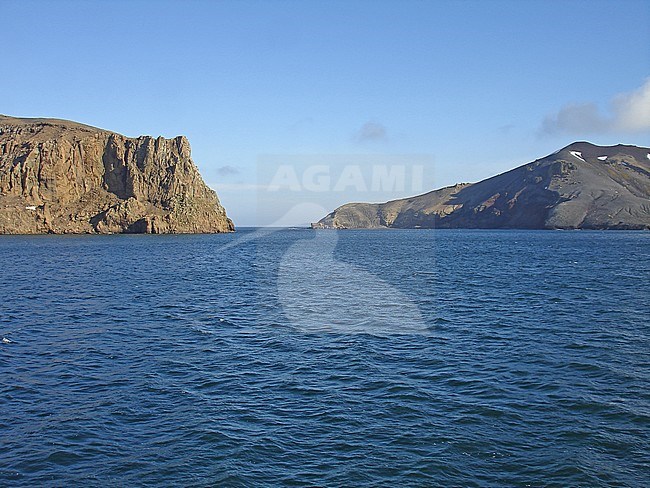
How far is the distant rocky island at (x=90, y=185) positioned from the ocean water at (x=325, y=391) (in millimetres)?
141658

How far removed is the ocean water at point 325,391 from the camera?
14.3 m

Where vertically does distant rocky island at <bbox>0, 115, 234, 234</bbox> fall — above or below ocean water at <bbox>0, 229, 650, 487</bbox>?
above

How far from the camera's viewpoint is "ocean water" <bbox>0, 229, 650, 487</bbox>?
1428 cm

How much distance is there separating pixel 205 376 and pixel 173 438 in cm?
630

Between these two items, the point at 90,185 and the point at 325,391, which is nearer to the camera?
the point at 325,391

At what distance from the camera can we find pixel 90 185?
18800 cm

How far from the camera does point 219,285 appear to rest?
53.7m

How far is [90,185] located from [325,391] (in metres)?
190

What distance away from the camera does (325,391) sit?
2020 cm

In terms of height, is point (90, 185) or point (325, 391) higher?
point (90, 185)

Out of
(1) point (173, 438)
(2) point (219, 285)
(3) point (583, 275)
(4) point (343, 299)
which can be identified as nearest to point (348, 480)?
(1) point (173, 438)

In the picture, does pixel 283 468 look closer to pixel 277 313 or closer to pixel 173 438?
pixel 173 438

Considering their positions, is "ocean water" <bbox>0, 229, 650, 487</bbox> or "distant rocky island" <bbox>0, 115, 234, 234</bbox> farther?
"distant rocky island" <bbox>0, 115, 234, 234</bbox>

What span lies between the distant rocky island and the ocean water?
142 meters
